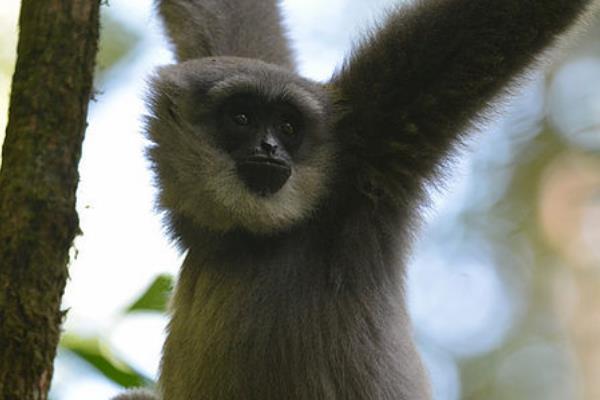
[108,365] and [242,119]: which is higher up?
[242,119]

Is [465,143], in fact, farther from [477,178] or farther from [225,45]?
[477,178]

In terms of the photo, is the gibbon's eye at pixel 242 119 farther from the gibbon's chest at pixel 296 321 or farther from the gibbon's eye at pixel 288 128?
the gibbon's chest at pixel 296 321

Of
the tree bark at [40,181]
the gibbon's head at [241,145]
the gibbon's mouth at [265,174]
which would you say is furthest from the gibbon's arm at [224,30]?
the tree bark at [40,181]

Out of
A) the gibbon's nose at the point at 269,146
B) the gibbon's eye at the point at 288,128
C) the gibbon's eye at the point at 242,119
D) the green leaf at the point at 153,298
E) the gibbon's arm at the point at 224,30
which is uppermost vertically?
the gibbon's arm at the point at 224,30

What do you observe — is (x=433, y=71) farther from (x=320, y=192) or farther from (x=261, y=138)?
(x=261, y=138)

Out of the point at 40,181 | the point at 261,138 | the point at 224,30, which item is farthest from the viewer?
the point at 224,30

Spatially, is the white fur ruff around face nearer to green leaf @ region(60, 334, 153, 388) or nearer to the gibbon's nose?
the gibbon's nose

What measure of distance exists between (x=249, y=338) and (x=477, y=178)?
78.1 feet

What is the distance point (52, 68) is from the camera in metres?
6.06

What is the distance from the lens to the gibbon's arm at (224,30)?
1064 centimetres

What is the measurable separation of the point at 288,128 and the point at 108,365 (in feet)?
8.21

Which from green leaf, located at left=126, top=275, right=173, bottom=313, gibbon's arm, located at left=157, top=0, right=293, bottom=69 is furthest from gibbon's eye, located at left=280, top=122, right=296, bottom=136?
gibbon's arm, located at left=157, top=0, right=293, bottom=69

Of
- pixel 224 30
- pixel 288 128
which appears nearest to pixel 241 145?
pixel 288 128

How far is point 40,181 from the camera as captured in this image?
Result: 5.85 meters
